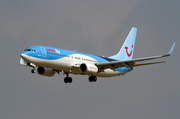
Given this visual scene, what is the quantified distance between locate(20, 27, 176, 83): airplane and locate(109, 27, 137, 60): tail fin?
2.34 metres

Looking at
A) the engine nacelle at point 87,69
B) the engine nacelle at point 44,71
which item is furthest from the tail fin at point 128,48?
the engine nacelle at point 44,71

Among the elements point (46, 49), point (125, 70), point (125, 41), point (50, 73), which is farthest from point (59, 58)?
point (125, 41)

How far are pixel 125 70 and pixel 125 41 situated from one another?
8225 millimetres

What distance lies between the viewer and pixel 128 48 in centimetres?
7294

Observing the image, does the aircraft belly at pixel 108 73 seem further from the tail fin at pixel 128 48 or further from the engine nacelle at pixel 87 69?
the tail fin at pixel 128 48

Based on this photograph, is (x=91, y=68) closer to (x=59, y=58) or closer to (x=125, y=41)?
(x=59, y=58)

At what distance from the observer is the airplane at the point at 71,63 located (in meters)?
54.0

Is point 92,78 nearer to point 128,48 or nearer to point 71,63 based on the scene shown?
point 71,63

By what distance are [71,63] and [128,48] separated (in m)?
18.9

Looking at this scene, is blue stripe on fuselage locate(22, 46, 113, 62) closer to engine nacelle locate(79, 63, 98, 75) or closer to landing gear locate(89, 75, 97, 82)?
engine nacelle locate(79, 63, 98, 75)

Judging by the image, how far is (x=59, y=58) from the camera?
55.8 meters

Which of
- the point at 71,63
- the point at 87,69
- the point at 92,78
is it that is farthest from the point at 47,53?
the point at 92,78

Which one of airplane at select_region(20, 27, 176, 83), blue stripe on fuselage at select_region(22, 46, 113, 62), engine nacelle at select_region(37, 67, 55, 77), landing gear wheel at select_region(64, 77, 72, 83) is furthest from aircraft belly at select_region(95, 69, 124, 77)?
blue stripe on fuselage at select_region(22, 46, 113, 62)

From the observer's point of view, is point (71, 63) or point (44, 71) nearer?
point (71, 63)
